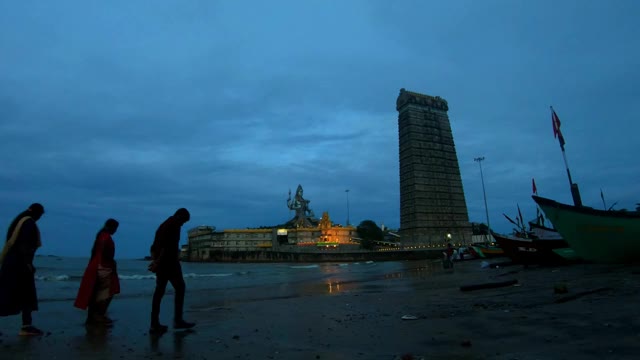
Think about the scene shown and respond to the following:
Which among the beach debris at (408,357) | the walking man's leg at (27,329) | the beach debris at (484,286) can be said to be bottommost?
the beach debris at (408,357)

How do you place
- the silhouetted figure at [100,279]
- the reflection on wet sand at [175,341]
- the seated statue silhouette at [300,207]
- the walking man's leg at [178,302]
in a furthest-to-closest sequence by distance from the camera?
the seated statue silhouette at [300,207], the silhouetted figure at [100,279], the walking man's leg at [178,302], the reflection on wet sand at [175,341]

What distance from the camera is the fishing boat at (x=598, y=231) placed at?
1515 cm

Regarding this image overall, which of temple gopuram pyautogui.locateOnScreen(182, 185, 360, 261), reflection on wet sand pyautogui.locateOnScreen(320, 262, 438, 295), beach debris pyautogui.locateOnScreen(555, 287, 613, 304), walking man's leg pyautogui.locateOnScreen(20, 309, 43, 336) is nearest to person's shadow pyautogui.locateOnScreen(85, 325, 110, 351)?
walking man's leg pyautogui.locateOnScreen(20, 309, 43, 336)

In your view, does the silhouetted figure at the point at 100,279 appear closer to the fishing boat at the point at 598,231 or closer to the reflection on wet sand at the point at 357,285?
the reflection on wet sand at the point at 357,285

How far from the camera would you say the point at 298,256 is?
107875 millimetres

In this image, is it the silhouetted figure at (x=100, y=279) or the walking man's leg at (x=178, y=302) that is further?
the silhouetted figure at (x=100, y=279)

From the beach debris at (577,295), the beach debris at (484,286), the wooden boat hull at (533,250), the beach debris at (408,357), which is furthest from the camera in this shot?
the wooden boat hull at (533,250)

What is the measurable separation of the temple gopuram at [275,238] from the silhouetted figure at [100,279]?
110 m

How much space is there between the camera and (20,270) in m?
6.42

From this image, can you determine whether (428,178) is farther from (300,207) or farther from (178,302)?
(178,302)

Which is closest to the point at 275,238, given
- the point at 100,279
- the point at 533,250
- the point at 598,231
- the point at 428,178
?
the point at 428,178

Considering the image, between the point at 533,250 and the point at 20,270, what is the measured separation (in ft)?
67.7

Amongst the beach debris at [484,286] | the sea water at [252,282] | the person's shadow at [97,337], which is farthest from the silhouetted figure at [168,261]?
the sea water at [252,282]

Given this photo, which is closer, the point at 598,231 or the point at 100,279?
the point at 100,279
